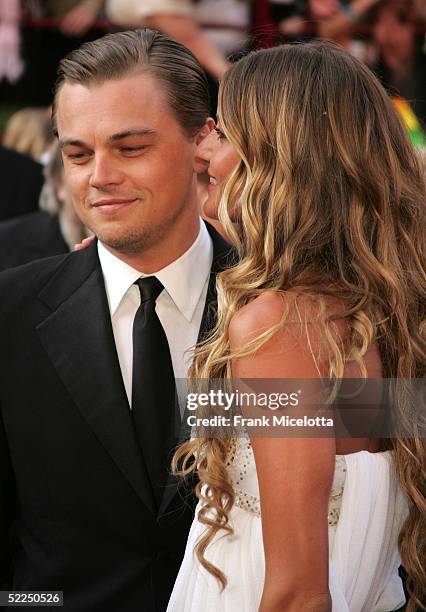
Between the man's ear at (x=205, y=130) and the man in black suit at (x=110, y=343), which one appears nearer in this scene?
the man in black suit at (x=110, y=343)

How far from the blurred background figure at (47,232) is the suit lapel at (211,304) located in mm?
1449

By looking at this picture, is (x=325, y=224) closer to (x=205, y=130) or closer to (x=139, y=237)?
(x=139, y=237)

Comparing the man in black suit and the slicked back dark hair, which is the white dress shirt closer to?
the man in black suit

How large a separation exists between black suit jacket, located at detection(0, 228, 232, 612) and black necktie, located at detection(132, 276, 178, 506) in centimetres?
4

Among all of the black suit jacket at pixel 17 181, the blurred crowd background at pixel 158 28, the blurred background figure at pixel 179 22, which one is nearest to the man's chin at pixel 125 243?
the blurred crowd background at pixel 158 28

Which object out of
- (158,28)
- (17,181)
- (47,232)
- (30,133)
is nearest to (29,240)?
(47,232)

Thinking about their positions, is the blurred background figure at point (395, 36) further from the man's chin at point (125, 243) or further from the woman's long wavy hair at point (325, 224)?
the woman's long wavy hair at point (325, 224)

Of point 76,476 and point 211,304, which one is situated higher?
point 211,304

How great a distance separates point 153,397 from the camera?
90.2 inches

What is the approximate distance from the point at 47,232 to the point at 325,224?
231 cm

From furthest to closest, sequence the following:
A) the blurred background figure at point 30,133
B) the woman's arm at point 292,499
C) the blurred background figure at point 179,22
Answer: the blurred background figure at point 30,133 → the blurred background figure at point 179,22 → the woman's arm at point 292,499

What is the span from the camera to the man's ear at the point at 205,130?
2.58m

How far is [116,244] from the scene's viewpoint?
2.38m

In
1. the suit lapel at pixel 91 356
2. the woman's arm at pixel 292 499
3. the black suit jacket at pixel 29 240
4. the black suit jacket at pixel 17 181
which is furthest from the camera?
the black suit jacket at pixel 17 181
